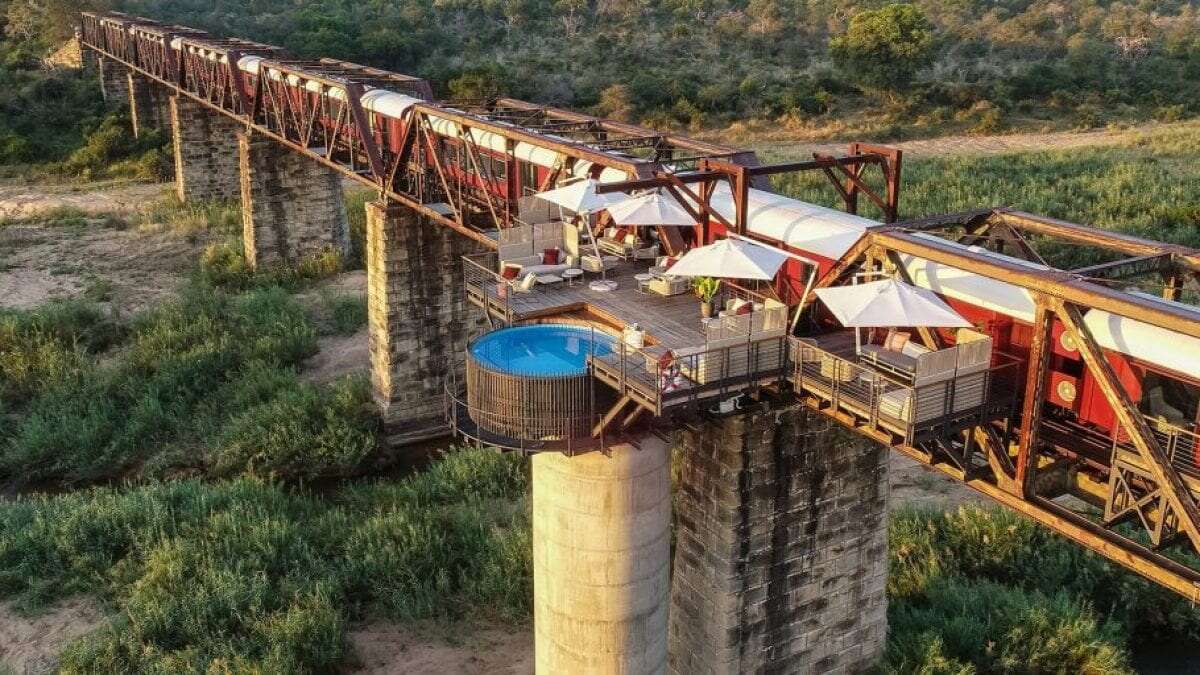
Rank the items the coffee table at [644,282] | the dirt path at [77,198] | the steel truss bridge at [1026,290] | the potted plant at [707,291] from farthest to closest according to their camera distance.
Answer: the dirt path at [77,198] < the coffee table at [644,282] < the potted plant at [707,291] < the steel truss bridge at [1026,290]

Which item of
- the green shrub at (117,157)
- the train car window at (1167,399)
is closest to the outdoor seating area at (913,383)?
the train car window at (1167,399)

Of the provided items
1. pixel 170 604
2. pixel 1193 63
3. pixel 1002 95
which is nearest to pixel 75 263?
pixel 170 604

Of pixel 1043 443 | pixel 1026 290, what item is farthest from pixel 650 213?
pixel 1043 443

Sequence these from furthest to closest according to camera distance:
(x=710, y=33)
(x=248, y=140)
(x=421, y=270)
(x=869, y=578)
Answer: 1. (x=710, y=33)
2. (x=248, y=140)
3. (x=421, y=270)
4. (x=869, y=578)

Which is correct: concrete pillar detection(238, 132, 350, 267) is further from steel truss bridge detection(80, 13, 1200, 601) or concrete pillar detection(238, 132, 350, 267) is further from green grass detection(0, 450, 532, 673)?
green grass detection(0, 450, 532, 673)

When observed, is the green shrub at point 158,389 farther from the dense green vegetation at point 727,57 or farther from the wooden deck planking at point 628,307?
the dense green vegetation at point 727,57

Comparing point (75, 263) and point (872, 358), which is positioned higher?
point (872, 358)

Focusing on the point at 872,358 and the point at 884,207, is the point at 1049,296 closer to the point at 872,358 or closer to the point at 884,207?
the point at 872,358
